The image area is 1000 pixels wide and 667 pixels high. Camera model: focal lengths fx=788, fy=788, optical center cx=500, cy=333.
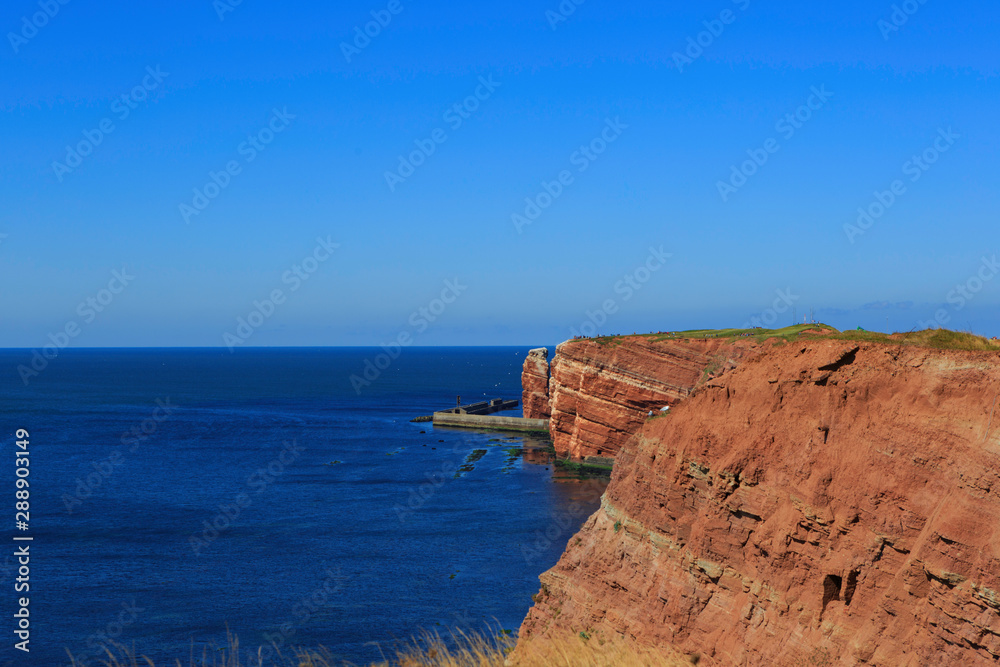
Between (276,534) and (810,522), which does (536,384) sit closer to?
(276,534)

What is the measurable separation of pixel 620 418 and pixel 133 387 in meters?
139

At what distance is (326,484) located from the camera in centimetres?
6456

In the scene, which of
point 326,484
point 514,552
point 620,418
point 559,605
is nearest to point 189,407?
point 326,484

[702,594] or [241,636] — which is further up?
[702,594]

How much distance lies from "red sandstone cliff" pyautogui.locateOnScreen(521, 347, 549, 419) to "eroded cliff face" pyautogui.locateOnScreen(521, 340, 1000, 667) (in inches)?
3053

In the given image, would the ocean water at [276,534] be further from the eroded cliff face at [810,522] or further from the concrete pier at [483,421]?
the eroded cliff face at [810,522]

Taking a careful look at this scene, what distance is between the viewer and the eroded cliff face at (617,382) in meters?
60.1

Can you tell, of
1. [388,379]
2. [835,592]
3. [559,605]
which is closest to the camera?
[835,592]

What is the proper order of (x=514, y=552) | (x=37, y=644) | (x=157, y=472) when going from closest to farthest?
(x=37, y=644) → (x=514, y=552) → (x=157, y=472)

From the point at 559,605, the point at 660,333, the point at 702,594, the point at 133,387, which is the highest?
the point at 660,333

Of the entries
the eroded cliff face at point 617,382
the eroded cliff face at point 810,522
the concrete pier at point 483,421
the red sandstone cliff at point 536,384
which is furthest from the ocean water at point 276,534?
the red sandstone cliff at point 536,384

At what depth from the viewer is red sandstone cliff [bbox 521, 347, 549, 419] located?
9719 cm

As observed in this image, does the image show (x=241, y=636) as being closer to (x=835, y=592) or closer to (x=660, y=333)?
(x=835, y=592)

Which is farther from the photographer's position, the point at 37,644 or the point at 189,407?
the point at 189,407
